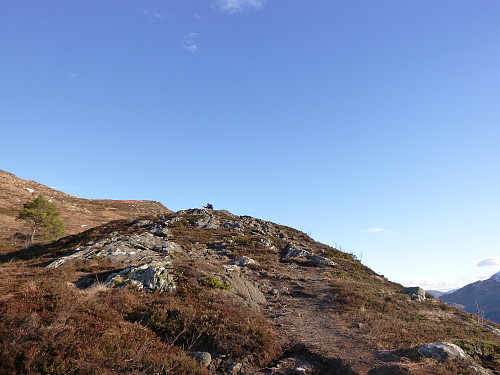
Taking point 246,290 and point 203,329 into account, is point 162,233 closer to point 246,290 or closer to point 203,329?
point 246,290

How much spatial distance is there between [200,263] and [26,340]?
1214 cm

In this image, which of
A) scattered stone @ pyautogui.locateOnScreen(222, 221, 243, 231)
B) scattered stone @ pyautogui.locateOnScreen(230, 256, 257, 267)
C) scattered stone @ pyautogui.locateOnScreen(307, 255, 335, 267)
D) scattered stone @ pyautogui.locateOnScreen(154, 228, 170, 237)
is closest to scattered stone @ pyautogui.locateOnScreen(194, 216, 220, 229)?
scattered stone @ pyautogui.locateOnScreen(222, 221, 243, 231)

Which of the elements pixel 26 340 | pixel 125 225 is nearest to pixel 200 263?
pixel 26 340

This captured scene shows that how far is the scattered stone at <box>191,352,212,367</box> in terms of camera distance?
29.6 ft

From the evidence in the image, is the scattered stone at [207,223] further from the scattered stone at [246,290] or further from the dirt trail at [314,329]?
the scattered stone at [246,290]

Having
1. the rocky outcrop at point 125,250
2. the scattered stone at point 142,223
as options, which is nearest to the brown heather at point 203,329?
the rocky outcrop at point 125,250

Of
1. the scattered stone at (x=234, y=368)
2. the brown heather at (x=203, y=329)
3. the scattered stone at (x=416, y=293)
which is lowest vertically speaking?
the scattered stone at (x=234, y=368)

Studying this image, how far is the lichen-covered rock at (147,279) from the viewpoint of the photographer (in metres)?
14.4

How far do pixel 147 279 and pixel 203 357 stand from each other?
22.6 ft

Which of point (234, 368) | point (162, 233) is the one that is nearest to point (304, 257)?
point (162, 233)

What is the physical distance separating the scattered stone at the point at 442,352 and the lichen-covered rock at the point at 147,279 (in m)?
11.6

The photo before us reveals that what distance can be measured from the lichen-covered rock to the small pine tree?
34664 millimetres

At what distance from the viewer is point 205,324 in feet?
36.0

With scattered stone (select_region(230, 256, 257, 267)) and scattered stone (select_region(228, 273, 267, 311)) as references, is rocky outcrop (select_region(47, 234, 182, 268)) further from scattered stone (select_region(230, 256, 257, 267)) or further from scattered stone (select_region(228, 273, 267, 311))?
scattered stone (select_region(228, 273, 267, 311))
